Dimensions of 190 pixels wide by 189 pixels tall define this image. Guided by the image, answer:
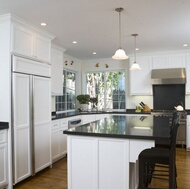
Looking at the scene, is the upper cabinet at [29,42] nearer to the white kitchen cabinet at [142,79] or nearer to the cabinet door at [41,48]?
the cabinet door at [41,48]

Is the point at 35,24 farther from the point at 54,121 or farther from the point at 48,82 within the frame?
the point at 54,121

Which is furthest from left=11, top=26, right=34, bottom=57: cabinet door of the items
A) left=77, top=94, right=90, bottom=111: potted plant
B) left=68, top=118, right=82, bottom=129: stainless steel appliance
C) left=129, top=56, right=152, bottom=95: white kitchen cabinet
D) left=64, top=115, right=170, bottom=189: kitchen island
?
left=129, top=56, right=152, bottom=95: white kitchen cabinet

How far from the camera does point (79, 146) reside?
7.75 ft

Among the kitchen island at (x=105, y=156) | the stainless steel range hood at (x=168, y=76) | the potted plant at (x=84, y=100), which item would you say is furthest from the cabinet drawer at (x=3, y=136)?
the stainless steel range hood at (x=168, y=76)

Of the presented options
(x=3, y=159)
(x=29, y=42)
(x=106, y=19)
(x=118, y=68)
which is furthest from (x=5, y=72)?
(x=118, y=68)

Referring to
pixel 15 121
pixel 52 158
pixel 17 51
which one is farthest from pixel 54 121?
pixel 17 51

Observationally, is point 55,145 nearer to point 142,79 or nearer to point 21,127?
point 21,127

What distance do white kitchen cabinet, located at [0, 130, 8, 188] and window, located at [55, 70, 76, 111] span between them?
2568 mm

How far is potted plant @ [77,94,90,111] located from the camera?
602 centimetres

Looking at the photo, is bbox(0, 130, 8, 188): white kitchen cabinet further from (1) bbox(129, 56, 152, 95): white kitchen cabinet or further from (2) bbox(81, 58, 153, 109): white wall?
(2) bbox(81, 58, 153, 109): white wall

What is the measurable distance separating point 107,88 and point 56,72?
225 centimetres

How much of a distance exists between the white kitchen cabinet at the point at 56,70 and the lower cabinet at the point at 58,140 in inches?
31.4

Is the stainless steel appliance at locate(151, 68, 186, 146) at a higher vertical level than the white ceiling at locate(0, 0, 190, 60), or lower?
lower

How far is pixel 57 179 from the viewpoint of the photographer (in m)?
3.29
